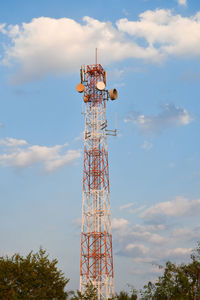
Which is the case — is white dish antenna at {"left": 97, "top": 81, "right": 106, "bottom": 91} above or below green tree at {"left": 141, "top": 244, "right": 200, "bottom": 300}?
above

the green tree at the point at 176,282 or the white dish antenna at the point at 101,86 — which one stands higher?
the white dish antenna at the point at 101,86

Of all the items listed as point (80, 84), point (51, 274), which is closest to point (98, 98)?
point (80, 84)

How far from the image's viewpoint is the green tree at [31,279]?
39500 mm

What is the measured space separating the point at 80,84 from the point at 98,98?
2.66m

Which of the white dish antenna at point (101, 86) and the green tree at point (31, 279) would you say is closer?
the green tree at point (31, 279)

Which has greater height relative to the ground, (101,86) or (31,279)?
(101,86)

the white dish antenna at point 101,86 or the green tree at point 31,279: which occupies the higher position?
the white dish antenna at point 101,86

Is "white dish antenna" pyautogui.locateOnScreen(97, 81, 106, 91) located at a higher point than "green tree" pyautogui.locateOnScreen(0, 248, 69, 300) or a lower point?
higher

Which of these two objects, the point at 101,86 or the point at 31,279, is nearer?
the point at 31,279

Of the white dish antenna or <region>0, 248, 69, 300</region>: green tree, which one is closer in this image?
<region>0, 248, 69, 300</region>: green tree

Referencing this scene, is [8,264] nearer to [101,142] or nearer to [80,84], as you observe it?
[101,142]

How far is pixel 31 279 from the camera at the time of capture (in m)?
40.6

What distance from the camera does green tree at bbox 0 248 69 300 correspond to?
39.5 metres

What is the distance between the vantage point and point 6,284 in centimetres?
3994
